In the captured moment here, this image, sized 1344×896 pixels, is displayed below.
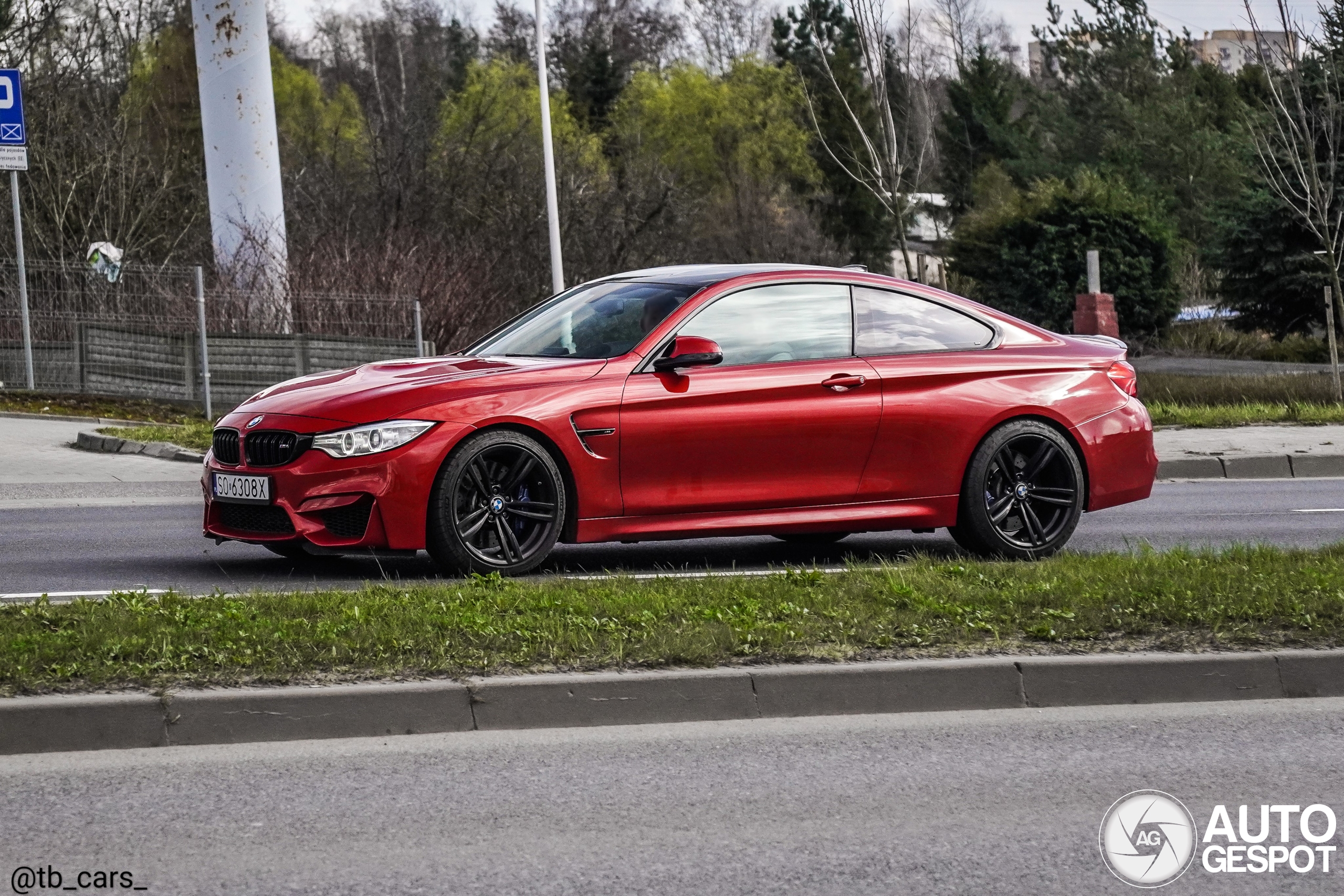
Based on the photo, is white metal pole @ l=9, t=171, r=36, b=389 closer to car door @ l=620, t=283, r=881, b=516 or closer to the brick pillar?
car door @ l=620, t=283, r=881, b=516

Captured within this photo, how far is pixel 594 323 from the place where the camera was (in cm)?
900

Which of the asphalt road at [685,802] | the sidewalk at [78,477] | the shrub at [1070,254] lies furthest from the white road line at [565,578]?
the shrub at [1070,254]

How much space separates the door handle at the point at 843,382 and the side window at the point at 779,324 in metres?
0.17

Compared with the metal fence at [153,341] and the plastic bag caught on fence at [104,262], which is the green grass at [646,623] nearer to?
the metal fence at [153,341]

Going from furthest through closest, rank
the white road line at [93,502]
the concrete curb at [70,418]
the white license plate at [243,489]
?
the concrete curb at [70,418], the white road line at [93,502], the white license plate at [243,489]

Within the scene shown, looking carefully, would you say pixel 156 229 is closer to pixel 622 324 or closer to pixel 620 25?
pixel 622 324

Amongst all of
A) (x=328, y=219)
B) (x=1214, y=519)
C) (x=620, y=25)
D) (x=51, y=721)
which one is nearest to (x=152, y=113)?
(x=328, y=219)

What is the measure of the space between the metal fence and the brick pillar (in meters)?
11.9

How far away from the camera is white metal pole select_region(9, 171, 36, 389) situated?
62.5 feet

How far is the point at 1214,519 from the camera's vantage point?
11852 mm

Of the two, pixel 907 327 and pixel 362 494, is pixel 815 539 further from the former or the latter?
pixel 362 494

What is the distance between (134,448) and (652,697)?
11561 millimetres

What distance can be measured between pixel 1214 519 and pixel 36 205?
72.6ft

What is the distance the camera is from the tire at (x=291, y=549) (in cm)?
833
